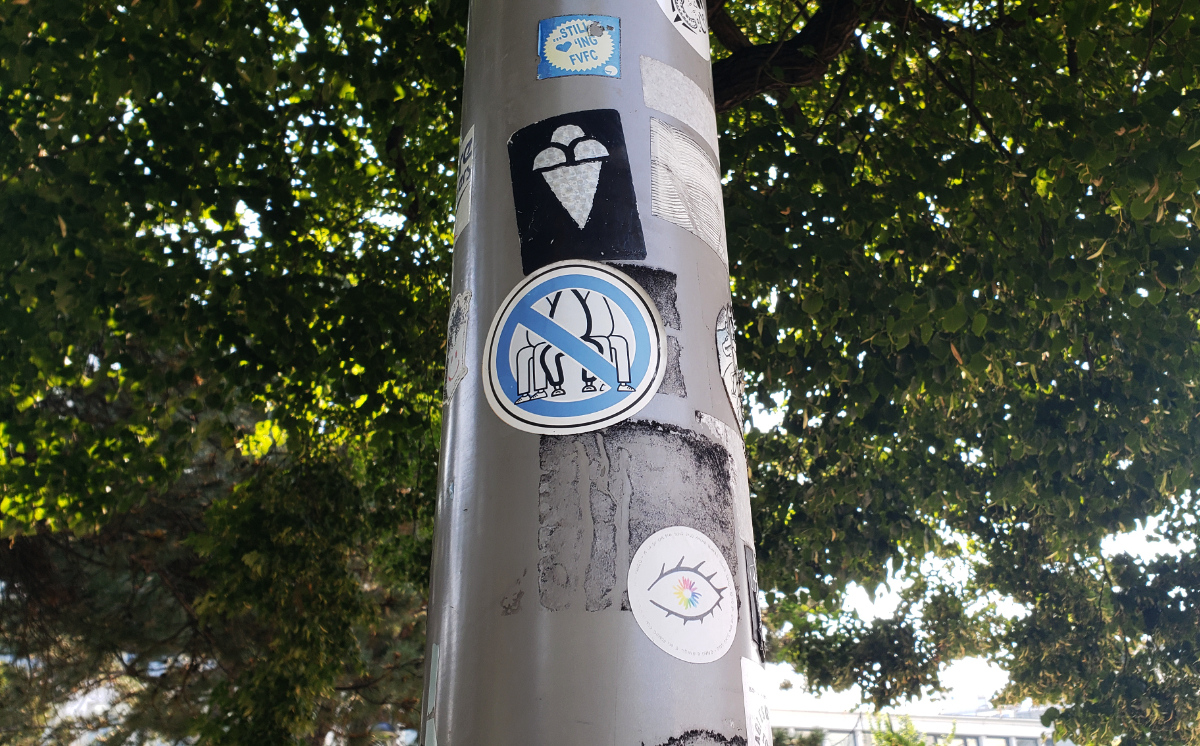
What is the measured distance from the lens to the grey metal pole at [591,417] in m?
0.95

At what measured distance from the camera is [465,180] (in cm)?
138

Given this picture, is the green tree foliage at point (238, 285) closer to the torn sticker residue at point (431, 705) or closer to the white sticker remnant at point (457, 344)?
the white sticker remnant at point (457, 344)

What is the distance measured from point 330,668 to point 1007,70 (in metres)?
7.26

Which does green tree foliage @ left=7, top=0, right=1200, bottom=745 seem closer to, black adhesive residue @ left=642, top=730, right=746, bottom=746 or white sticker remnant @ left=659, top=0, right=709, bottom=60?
white sticker remnant @ left=659, top=0, right=709, bottom=60

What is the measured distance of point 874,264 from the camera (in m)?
5.60

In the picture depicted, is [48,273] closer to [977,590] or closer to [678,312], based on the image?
[678,312]

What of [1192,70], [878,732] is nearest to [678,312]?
[1192,70]

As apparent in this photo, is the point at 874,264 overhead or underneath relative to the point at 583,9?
overhead

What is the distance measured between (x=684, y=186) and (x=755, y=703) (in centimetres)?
75

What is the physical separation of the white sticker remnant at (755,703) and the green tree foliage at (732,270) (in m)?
3.82

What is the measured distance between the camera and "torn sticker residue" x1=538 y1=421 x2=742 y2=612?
0.98 metres

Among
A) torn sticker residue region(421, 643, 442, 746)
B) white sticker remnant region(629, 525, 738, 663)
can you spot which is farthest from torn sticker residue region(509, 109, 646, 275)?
torn sticker residue region(421, 643, 442, 746)

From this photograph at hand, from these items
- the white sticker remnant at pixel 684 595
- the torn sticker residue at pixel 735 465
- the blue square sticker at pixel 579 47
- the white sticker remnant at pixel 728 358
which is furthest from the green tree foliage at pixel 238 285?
the white sticker remnant at pixel 684 595

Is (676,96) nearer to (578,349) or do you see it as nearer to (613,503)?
(578,349)
